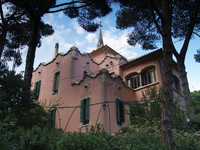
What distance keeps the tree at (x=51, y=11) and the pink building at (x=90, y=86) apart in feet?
6.93

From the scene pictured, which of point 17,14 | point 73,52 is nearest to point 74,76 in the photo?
point 73,52

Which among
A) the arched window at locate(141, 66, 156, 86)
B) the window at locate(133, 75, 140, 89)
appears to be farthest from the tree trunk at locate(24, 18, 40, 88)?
the arched window at locate(141, 66, 156, 86)

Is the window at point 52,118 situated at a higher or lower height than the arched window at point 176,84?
lower

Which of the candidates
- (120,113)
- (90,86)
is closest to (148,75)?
(120,113)

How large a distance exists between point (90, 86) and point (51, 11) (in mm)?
5532

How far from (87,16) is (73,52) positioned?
2.78 metres

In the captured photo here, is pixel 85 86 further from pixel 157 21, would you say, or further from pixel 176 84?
pixel 176 84

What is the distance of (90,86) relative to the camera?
41.5 feet

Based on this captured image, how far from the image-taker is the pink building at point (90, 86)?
→ 11.8 m

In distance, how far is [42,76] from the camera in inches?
655

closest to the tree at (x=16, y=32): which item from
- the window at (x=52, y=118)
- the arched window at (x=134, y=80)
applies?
the window at (x=52, y=118)

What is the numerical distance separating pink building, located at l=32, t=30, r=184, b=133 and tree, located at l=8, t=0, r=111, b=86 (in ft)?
6.93

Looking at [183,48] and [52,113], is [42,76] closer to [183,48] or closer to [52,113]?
[52,113]

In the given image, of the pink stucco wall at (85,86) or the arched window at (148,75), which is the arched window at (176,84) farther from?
the pink stucco wall at (85,86)
